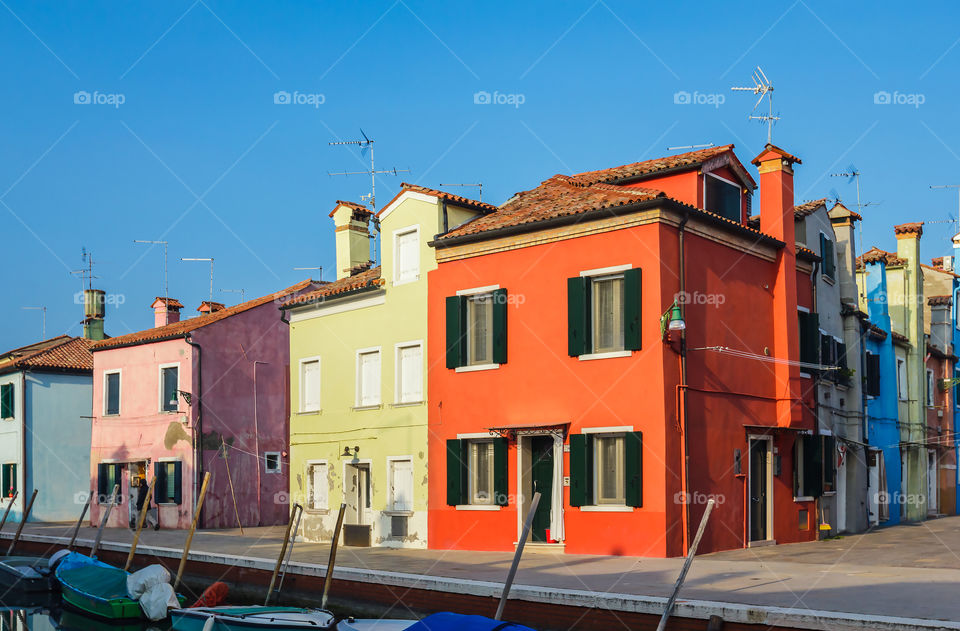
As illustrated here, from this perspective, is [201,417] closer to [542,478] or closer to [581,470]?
[542,478]

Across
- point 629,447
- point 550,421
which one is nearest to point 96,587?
point 550,421

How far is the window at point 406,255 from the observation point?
22891 millimetres

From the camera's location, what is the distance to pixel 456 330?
70.2 feet

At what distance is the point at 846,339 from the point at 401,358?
12.2 metres

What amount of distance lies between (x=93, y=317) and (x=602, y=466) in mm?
31198

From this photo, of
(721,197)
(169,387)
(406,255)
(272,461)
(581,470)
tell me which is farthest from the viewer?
(272,461)

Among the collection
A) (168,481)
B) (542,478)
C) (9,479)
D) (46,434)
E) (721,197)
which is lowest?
(9,479)

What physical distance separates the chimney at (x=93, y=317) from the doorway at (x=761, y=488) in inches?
1251

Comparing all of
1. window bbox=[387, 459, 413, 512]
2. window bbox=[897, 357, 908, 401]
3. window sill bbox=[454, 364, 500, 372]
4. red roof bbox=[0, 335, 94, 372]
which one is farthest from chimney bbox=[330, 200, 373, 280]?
window bbox=[897, 357, 908, 401]

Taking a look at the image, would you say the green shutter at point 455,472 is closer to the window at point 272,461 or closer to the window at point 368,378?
the window at point 368,378

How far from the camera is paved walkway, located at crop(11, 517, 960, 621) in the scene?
1205cm

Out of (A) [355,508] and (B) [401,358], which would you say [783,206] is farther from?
(A) [355,508]

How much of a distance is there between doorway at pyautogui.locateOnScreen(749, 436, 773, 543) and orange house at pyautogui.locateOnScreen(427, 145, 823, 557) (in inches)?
1.7

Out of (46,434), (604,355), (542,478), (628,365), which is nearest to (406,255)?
(604,355)
